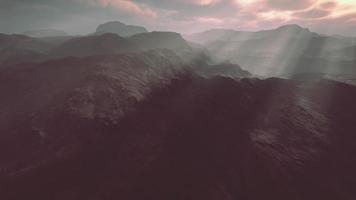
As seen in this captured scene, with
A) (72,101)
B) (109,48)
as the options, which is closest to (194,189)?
(72,101)

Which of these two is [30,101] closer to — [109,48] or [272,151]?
[272,151]

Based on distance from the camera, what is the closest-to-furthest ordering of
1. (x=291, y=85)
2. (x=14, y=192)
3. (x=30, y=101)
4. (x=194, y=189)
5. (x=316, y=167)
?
(x=14, y=192) < (x=194, y=189) < (x=316, y=167) < (x=30, y=101) < (x=291, y=85)

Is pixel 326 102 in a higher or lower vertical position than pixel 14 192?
higher

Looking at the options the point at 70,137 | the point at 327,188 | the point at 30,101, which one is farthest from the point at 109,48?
the point at 327,188

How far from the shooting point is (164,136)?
30.2 metres

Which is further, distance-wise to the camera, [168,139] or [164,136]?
[164,136]

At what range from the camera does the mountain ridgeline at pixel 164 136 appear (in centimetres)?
2333

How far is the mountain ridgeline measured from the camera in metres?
23.3

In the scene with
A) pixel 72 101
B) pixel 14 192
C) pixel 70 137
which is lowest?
pixel 14 192

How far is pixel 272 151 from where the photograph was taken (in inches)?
1141

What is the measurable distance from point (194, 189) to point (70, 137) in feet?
46.6

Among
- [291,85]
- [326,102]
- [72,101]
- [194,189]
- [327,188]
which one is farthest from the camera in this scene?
[291,85]

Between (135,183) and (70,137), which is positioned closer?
(135,183)

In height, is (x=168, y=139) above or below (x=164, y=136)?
below
